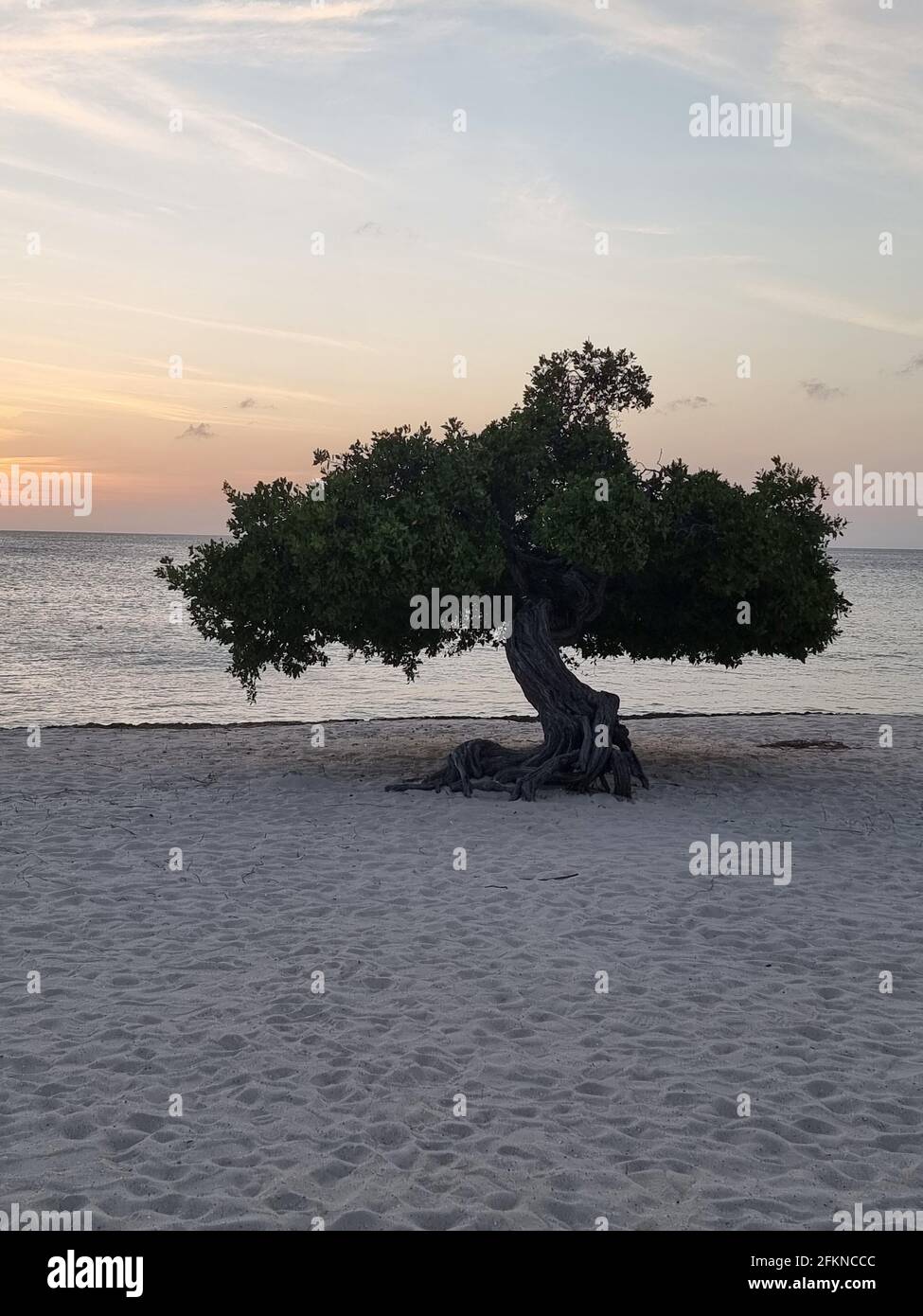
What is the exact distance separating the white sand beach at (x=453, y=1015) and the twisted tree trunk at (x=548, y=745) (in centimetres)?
88

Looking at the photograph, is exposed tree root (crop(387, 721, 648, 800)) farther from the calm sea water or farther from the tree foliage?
the calm sea water

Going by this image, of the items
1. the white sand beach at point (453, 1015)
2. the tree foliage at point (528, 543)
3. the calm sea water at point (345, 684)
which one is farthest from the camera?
the calm sea water at point (345, 684)

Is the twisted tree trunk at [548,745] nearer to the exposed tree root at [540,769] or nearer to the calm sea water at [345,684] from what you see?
the exposed tree root at [540,769]

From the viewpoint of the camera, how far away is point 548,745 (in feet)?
62.2

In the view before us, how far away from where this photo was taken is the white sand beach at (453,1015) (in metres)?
6.55

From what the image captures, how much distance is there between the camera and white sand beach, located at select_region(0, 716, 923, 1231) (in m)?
6.55

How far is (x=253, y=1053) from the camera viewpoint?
8.35 meters

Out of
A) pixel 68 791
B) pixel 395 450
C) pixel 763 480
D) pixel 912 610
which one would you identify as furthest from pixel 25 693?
pixel 912 610

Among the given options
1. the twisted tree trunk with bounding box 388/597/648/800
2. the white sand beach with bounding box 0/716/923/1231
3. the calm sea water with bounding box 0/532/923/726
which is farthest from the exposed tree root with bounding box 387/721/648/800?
the calm sea water with bounding box 0/532/923/726

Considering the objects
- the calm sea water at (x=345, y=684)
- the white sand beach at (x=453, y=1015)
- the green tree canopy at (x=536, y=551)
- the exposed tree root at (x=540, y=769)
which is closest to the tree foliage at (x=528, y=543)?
the green tree canopy at (x=536, y=551)

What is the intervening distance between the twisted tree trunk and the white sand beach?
0.88 metres

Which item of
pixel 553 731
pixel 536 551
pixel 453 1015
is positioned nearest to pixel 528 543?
pixel 536 551
